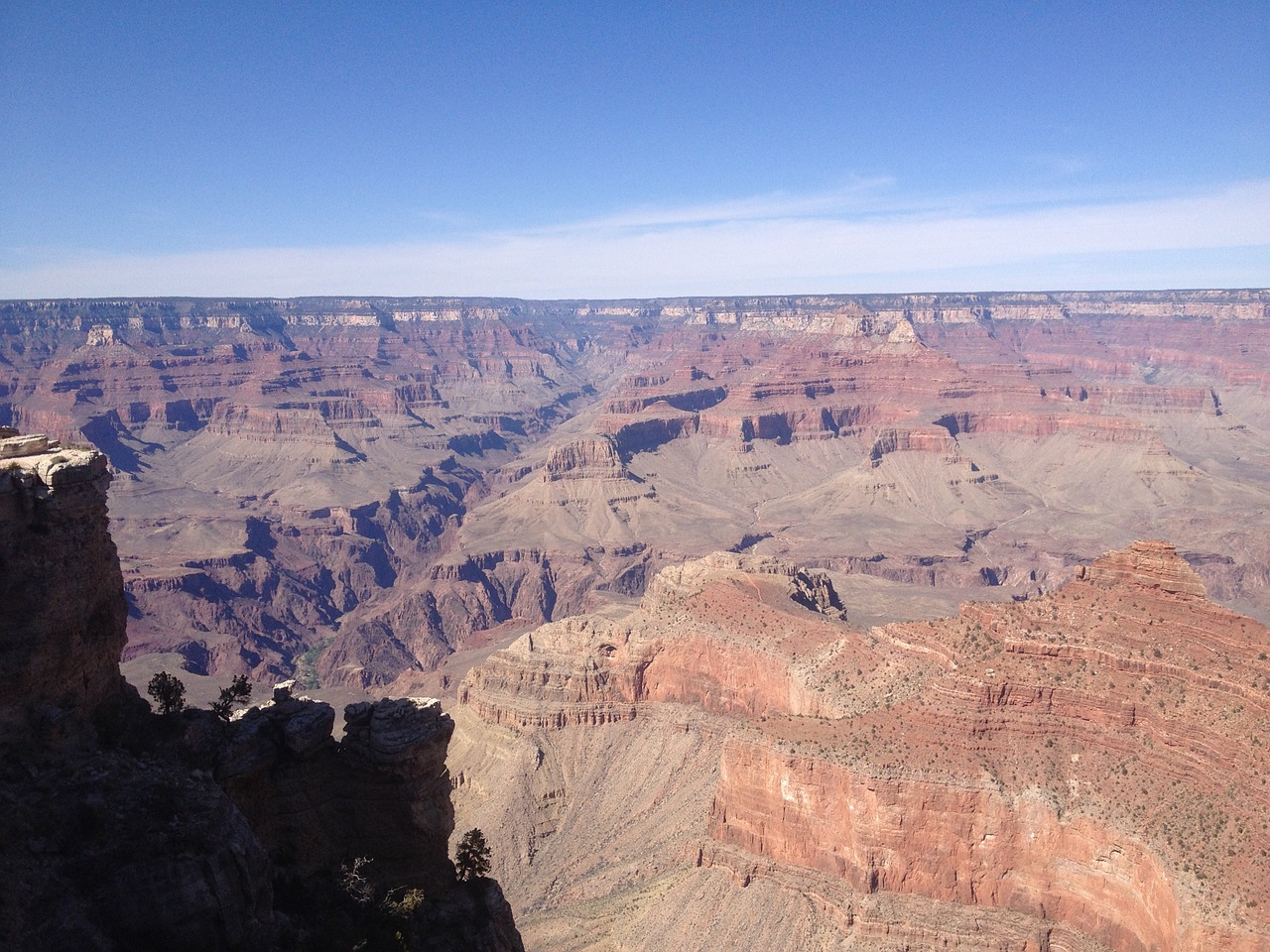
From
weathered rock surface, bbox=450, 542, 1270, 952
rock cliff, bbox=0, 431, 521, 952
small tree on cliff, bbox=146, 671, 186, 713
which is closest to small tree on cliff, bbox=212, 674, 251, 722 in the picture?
rock cliff, bbox=0, 431, 521, 952

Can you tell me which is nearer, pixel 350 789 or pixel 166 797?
pixel 166 797

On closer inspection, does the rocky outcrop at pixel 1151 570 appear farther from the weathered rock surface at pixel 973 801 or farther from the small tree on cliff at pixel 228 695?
the small tree on cliff at pixel 228 695

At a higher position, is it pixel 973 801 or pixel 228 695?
pixel 228 695

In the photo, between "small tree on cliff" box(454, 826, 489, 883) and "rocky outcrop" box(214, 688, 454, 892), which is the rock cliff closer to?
"rocky outcrop" box(214, 688, 454, 892)

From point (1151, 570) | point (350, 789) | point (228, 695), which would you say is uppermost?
point (228, 695)

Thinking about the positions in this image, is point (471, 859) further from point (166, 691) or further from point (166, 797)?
point (166, 797)

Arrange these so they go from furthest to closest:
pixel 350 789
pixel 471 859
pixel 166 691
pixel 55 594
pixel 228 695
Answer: pixel 471 859, pixel 228 695, pixel 350 789, pixel 166 691, pixel 55 594

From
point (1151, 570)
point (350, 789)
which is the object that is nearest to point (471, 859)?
point (350, 789)

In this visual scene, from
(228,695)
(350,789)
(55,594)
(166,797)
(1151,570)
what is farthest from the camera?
(1151,570)

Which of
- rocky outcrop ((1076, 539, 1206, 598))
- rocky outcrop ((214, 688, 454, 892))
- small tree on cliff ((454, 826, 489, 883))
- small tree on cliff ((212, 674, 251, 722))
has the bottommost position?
small tree on cliff ((454, 826, 489, 883))
